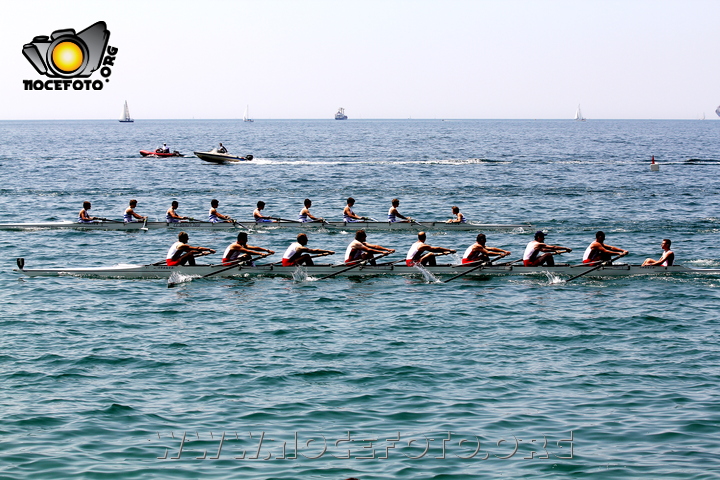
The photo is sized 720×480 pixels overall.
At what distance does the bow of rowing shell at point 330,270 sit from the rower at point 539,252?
0.23 m

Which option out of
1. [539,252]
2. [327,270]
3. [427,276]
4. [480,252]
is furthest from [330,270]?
[539,252]

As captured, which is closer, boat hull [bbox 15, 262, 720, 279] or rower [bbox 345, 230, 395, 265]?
boat hull [bbox 15, 262, 720, 279]

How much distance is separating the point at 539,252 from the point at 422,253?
3941 millimetres

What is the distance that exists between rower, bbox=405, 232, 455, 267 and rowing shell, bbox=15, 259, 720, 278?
0.87 ft

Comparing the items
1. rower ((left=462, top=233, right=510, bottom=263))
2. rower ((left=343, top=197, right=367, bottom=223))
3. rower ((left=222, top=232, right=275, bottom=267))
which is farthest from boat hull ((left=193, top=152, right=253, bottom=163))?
rower ((left=462, top=233, right=510, bottom=263))

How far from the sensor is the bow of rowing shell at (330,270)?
87.5 feet

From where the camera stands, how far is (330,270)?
27.0 m

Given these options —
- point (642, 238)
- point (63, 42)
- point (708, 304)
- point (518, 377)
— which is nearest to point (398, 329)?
point (518, 377)

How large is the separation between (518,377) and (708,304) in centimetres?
991

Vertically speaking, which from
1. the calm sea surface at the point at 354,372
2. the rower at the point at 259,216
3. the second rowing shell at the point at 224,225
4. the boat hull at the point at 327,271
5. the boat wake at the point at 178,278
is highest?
the rower at the point at 259,216

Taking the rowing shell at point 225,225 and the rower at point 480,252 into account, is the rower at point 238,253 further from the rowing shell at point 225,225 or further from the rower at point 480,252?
the rowing shell at point 225,225

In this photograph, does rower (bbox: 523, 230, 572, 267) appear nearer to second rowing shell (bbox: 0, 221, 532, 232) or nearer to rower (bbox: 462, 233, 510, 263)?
rower (bbox: 462, 233, 510, 263)

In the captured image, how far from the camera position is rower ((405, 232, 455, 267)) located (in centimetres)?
2686

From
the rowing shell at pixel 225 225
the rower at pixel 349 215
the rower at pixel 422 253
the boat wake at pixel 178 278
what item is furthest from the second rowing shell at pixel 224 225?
the boat wake at pixel 178 278
